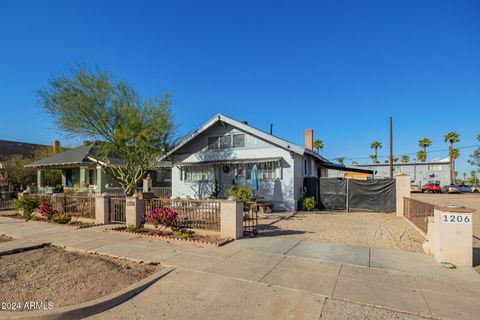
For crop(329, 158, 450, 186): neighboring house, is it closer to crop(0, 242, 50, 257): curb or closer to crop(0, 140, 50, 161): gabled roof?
crop(0, 242, 50, 257): curb

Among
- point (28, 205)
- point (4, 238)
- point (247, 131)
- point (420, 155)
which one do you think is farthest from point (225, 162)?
point (420, 155)

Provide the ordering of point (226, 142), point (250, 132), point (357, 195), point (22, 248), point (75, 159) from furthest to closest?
1. point (75, 159)
2. point (226, 142)
3. point (357, 195)
4. point (250, 132)
5. point (22, 248)

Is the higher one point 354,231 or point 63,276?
point 63,276

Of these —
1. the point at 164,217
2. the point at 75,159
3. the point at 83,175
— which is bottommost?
the point at 164,217

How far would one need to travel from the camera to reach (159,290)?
4281 millimetres

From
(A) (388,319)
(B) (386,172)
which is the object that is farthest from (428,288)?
(B) (386,172)

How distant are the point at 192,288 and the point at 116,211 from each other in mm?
7718

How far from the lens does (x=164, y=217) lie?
8.48 meters

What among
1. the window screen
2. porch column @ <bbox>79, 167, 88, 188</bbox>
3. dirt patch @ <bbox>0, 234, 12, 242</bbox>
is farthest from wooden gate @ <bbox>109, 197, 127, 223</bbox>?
porch column @ <bbox>79, 167, 88, 188</bbox>

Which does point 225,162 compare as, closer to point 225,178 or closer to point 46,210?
point 225,178

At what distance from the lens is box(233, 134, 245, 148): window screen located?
49.3 ft

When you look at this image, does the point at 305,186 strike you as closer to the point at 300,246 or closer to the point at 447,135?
the point at 300,246

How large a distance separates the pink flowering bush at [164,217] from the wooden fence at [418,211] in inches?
305

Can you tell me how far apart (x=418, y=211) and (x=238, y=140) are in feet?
30.3
